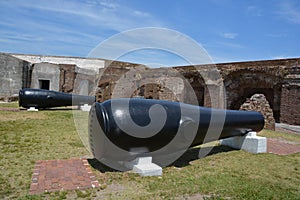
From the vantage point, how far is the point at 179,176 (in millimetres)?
3268

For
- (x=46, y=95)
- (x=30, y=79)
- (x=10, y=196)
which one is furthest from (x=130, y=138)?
(x=30, y=79)

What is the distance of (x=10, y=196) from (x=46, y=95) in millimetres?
7729

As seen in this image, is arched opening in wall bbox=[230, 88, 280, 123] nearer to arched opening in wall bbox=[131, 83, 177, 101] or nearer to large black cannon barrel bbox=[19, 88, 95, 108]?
arched opening in wall bbox=[131, 83, 177, 101]

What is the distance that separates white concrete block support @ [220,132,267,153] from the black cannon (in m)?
1.47

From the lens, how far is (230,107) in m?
12.6

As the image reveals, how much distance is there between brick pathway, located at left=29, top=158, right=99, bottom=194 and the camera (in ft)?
8.81

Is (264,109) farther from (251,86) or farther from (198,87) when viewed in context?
(198,87)

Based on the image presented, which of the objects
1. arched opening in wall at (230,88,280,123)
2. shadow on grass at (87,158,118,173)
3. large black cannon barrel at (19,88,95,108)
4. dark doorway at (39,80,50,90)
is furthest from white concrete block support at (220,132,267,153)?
dark doorway at (39,80,50,90)

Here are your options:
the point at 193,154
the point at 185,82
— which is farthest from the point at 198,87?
the point at 193,154

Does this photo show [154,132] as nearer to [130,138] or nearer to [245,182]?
[130,138]

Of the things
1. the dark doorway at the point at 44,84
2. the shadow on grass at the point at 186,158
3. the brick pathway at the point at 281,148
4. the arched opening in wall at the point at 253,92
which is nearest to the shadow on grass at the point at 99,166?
the shadow on grass at the point at 186,158

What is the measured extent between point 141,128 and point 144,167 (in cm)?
52

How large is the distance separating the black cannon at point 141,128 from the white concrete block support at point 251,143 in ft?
4.81

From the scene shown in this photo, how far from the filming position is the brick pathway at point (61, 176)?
8.81 ft
